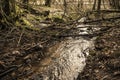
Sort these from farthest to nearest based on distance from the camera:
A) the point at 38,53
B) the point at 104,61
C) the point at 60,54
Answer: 1. the point at 38,53
2. the point at 60,54
3. the point at 104,61

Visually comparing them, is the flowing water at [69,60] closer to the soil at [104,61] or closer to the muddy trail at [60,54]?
the muddy trail at [60,54]

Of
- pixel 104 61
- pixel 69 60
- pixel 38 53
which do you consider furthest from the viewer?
pixel 38 53

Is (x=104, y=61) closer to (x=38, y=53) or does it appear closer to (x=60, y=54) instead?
(x=60, y=54)

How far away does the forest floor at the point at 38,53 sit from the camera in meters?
5.55

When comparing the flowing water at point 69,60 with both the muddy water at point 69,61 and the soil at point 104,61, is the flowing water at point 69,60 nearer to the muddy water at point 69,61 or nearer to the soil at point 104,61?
the muddy water at point 69,61

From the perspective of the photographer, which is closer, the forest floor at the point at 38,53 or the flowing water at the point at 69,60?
the flowing water at the point at 69,60

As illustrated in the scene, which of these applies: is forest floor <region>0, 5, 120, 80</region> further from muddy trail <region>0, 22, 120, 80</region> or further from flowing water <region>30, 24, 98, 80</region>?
flowing water <region>30, 24, 98, 80</region>

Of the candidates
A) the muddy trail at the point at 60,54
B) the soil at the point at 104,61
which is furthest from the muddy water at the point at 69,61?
the soil at the point at 104,61

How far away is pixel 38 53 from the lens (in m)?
6.77

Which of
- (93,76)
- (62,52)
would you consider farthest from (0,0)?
(93,76)

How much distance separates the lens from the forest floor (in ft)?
18.2

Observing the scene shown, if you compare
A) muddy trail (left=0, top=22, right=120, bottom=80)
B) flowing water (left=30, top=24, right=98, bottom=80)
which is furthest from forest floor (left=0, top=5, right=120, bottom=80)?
flowing water (left=30, top=24, right=98, bottom=80)

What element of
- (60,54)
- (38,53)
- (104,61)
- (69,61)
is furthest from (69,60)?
(38,53)

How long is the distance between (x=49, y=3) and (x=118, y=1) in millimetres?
6422
